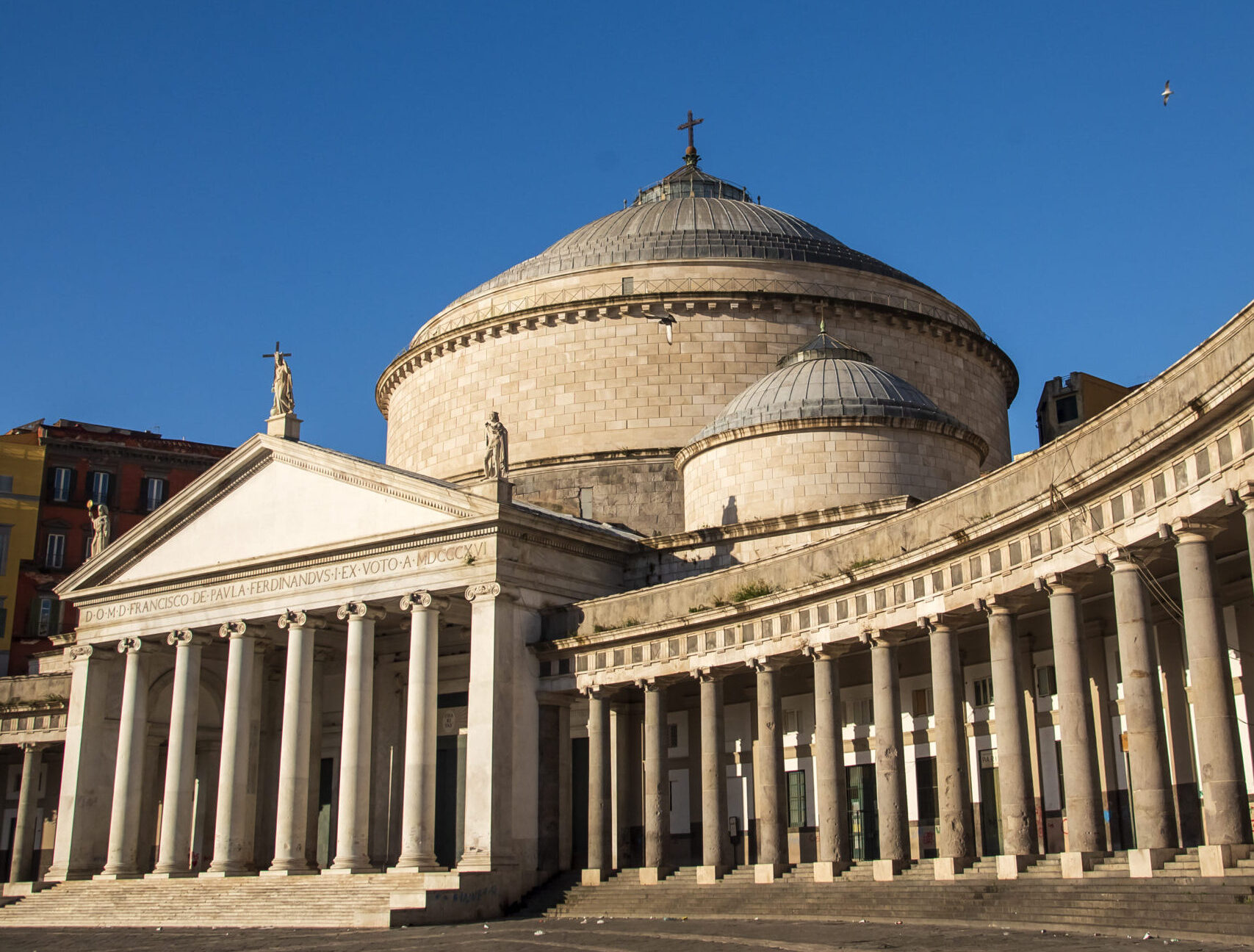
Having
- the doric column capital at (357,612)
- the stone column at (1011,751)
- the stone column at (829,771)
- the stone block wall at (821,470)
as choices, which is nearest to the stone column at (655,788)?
the stone column at (829,771)

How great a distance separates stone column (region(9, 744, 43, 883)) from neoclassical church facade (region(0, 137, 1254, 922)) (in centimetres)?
395

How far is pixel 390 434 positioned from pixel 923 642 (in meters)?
26.3

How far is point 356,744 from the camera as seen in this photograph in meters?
37.0

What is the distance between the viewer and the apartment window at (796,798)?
35812 mm

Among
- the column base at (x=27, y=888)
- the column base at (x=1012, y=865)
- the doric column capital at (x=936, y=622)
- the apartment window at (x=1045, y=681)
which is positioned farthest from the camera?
the column base at (x=27, y=888)

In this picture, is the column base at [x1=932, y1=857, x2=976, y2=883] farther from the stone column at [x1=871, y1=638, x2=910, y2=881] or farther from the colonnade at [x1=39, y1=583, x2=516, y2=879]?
the colonnade at [x1=39, y1=583, x2=516, y2=879]

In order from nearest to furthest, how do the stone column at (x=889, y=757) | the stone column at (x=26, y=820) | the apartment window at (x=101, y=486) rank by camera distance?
1. the stone column at (x=889, y=757)
2. the stone column at (x=26, y=820)
3. the apartment window at (x=101, y=486)

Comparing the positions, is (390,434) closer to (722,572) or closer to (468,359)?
(468,359)

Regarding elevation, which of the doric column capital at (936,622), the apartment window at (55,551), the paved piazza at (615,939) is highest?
the apartment window at (55,551)

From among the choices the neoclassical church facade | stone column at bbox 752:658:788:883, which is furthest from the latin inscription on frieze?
stone column at bbox 752:658:788:883

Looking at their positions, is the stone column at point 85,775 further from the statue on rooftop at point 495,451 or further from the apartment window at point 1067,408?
the apartment window at point 1067,408

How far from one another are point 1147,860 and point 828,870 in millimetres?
8884

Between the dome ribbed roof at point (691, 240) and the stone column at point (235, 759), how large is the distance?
50.4 ft

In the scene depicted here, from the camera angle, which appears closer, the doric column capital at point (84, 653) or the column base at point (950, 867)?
the column base at point (950, 867)
